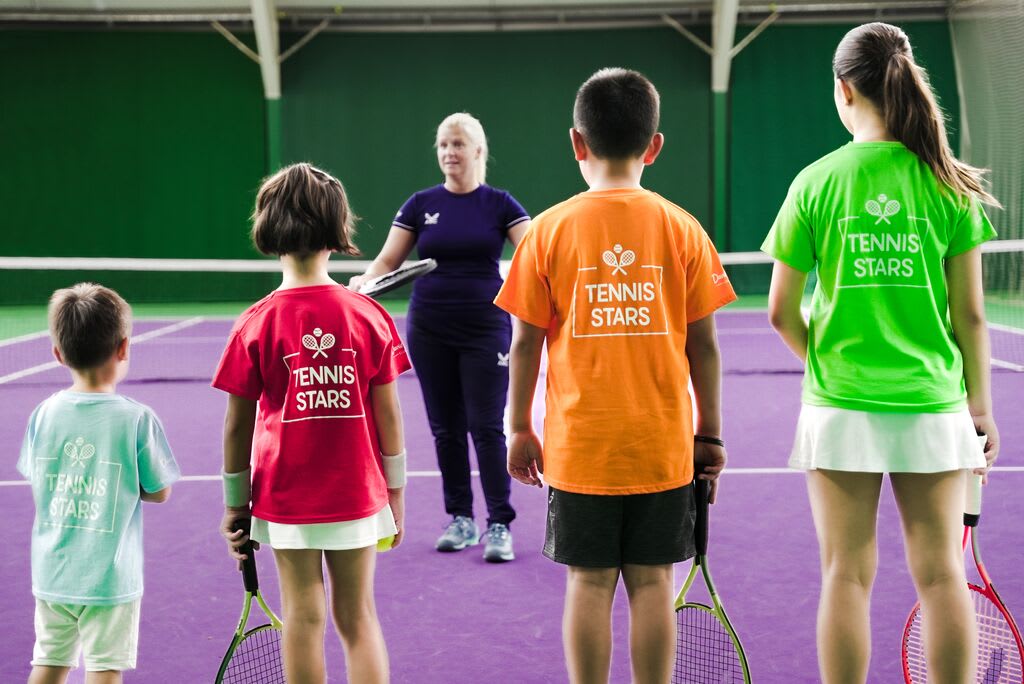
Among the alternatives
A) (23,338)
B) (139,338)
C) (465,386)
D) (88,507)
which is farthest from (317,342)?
(23,338)

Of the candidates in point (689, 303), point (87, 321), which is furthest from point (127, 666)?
point (689, 303)

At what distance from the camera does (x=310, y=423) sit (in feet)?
7.47

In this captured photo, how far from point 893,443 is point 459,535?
236 centimetres

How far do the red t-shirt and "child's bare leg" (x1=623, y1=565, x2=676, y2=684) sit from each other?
0.62 meters

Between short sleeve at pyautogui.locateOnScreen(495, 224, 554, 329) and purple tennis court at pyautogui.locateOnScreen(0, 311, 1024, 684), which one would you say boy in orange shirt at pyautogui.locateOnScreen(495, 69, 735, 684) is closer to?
short sleeve at pyautogui.locateOnScreen(495, 224, 554, 329)

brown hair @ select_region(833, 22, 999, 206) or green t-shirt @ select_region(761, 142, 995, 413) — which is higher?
brown hair @ select_region(833, 22, 999, 206)

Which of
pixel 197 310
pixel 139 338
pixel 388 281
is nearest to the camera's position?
pixel 388 281

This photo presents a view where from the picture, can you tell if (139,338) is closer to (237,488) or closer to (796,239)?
(237,488)

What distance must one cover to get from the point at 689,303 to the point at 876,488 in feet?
1.86

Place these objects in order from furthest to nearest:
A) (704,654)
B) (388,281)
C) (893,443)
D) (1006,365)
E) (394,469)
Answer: (1006,365), (388,281), (704,654), (394,469), (893,443)

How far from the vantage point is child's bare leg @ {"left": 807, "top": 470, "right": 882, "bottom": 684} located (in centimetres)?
224

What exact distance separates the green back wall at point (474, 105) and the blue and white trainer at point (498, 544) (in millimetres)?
12717

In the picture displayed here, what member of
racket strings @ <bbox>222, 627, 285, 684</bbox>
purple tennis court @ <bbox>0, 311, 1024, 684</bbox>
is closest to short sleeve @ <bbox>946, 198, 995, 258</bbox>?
purple tennis court @ <bbox>0, 311, 1024, 684</bbox>

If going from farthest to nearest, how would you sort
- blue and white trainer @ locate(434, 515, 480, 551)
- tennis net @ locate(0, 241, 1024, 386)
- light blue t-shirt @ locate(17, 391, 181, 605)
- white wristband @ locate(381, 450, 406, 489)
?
tennis net @ locate(0, 241, 1024, 386), blue and white trainer @ locate(434, 515, 480, 551), white wristband @ locate(381, 450, 406, 489), light blue t-shirt @ locate(17, 391, 181, 605)
